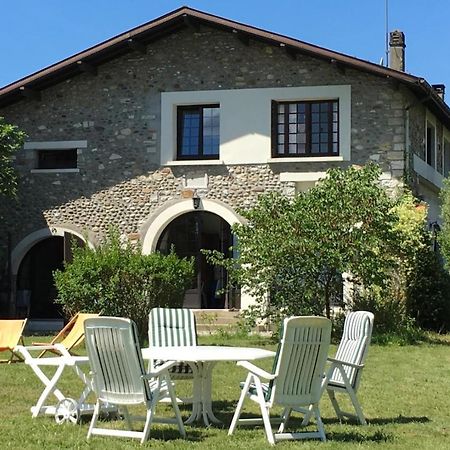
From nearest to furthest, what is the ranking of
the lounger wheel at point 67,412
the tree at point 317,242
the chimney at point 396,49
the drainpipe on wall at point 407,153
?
the lounger wheel at point 67,412 < the tree at point 317,242 < the drainpipe on wall at point 407,153 < the chimney at point 396,49

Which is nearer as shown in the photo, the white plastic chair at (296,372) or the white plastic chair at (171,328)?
the white plastic chair at (296,372)

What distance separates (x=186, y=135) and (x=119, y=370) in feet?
42.1

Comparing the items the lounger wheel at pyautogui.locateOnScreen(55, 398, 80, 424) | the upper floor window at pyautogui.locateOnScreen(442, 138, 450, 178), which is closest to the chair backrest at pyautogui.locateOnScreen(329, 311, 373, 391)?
the lounger wheel at pyautogui.locateOnScreen(55, 398, 80, 424)

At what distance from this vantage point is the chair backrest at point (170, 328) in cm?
892

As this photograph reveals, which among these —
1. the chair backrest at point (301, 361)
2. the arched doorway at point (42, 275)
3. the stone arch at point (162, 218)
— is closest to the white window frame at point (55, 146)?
the arched doorway at point (42, 275)

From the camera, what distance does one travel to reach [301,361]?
22.7 feet

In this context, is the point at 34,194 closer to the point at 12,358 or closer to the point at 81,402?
the point at 12,358

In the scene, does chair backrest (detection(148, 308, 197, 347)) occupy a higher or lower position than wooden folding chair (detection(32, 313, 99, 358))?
higher

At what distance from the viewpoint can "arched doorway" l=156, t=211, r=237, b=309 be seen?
62.4ft

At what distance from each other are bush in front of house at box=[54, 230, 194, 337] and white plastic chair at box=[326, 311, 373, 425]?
7.22m

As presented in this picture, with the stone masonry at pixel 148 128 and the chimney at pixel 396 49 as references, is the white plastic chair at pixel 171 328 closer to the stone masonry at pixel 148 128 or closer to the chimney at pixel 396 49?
the stone masonry at pixel 148 128

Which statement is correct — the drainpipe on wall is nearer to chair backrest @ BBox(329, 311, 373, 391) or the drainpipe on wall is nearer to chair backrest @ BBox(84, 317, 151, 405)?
chair backrest @ BBox(329, 311, 373, 391)

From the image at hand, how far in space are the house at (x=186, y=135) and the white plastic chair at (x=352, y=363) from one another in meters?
10.2

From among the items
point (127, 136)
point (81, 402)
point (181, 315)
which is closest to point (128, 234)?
point (127, 136)
